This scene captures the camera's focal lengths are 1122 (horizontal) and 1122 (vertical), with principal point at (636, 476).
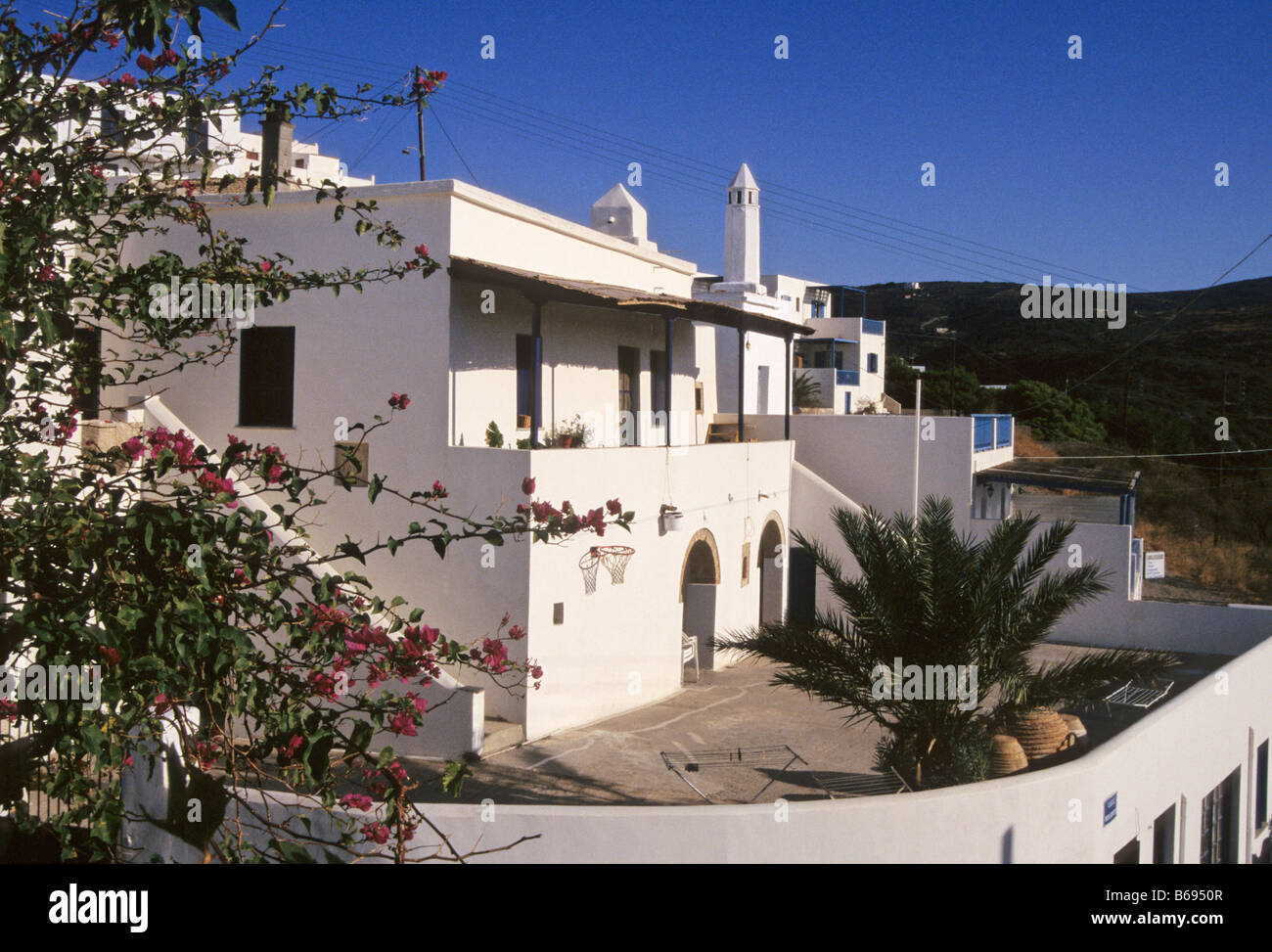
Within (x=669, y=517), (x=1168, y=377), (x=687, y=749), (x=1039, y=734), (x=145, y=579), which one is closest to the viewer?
(x=145, y=579)

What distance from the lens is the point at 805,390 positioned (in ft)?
134

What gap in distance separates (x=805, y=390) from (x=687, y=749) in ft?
89.8

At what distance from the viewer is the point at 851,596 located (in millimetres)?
11047

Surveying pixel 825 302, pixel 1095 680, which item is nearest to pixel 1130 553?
pixel 1095 680

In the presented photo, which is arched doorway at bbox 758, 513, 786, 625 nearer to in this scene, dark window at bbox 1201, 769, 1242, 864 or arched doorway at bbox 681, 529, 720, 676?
arched doorway at bbox 681, 529, 720, 676

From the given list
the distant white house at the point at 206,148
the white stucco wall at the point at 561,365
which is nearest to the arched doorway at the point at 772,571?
the white stucco wall at the point at 561,365

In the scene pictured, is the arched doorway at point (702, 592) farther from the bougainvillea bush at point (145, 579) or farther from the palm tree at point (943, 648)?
the bougainvillea bush at point (145, 579)

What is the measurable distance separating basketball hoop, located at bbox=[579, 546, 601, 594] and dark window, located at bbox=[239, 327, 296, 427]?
181 inches

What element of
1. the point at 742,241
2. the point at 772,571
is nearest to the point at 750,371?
the point at 742,241

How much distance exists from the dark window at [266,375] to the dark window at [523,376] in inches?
124

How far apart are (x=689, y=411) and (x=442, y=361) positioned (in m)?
9.17

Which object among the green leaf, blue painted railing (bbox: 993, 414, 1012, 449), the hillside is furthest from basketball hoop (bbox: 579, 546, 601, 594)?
the hillside

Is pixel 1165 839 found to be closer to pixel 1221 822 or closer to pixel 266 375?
pixel 1221 822
